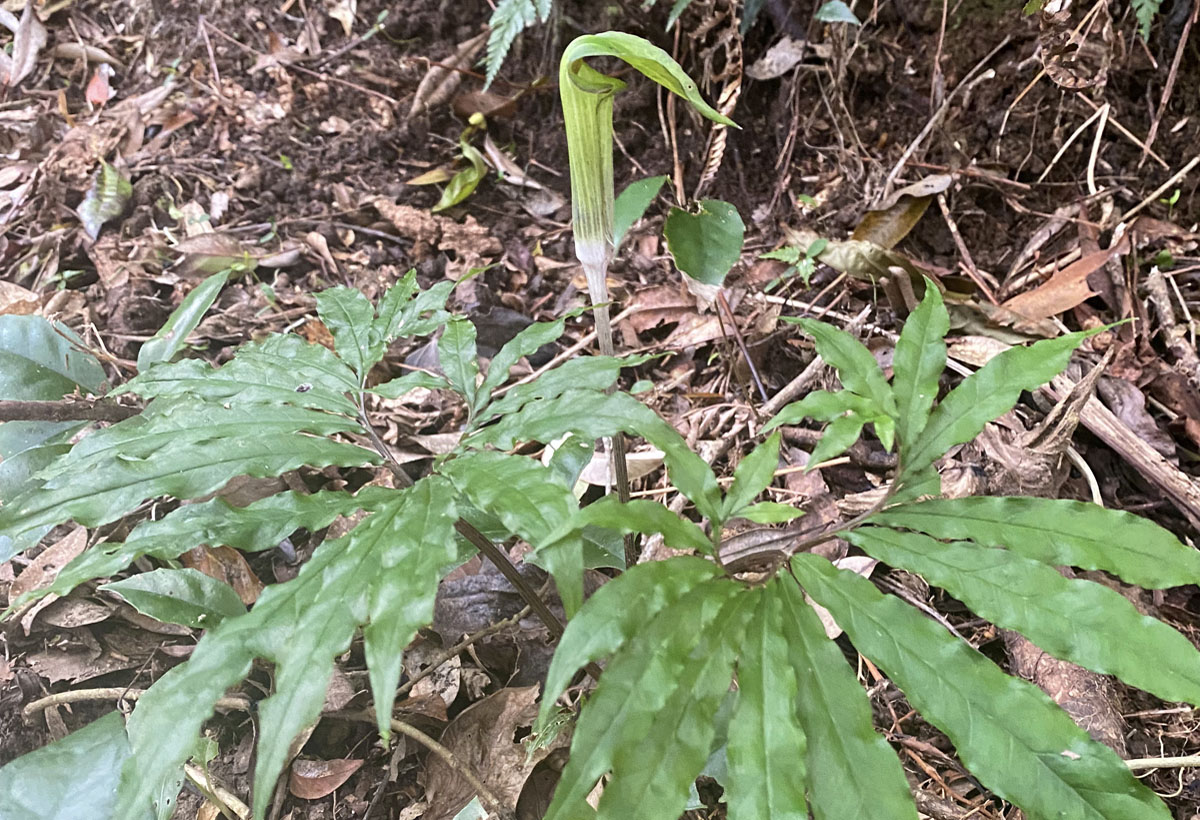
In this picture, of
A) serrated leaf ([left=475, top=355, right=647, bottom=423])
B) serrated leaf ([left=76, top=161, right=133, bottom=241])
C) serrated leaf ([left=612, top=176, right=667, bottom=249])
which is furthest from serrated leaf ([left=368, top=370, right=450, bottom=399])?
serrated leaf ([left=76, top=161, right=133, bottom=241])

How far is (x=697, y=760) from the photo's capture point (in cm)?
66

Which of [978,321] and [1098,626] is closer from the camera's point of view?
[1098,626]

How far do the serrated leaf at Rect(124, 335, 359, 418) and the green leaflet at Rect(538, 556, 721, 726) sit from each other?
509mm

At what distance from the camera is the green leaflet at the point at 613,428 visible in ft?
2.48

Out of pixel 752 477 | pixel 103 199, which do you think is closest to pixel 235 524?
pixel 752 477

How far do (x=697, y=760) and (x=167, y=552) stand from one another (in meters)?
0.58

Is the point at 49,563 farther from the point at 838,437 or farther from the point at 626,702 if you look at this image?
the point at 838,437

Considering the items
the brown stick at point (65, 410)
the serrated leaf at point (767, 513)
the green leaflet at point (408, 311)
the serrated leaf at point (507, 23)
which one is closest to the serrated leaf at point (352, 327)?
the green leaflet at point (408, 311)

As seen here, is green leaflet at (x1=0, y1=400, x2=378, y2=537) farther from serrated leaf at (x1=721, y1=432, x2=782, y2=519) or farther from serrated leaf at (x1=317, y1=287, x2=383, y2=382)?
serrated leaf at (x1=721, y1=432, x2=782, y2=519)

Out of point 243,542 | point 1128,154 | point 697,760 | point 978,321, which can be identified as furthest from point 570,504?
point 1128,154

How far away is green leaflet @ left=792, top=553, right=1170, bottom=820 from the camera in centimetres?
66

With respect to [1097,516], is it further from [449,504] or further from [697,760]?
[449,504]

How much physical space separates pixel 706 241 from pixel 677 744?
2.78 feet

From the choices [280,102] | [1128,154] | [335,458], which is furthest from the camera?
[280,102]
